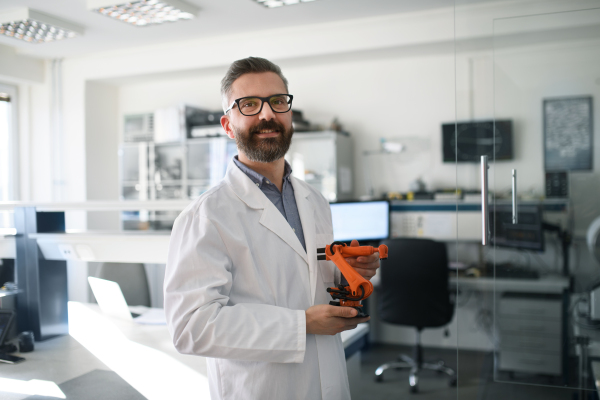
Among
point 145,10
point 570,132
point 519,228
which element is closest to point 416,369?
point 519,228

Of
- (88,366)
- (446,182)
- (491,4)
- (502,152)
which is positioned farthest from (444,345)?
(88,366)

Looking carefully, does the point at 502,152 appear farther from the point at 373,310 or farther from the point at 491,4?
the point at 373,310

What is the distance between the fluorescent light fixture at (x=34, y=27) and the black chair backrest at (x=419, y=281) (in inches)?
123

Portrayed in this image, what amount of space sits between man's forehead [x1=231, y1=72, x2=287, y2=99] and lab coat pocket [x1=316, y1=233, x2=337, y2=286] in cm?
39

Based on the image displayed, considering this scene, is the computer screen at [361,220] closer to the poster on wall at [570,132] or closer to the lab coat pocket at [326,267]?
the poster on wall at [570,132]

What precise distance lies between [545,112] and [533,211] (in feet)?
1.54

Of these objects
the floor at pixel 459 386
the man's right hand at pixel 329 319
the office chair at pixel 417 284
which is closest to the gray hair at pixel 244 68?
the man's right hand at pixel 329 319

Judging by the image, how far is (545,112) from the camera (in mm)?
2354

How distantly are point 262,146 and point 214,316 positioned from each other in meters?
0.41

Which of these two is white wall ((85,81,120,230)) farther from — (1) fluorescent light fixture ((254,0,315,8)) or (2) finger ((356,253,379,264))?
(2) finger ((356,253,379,264))

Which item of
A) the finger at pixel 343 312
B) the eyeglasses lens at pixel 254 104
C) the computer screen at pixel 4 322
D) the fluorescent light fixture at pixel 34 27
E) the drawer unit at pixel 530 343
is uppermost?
the fluorescent light fixture at pixel 34 27

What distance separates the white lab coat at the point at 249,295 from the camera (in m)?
1.03

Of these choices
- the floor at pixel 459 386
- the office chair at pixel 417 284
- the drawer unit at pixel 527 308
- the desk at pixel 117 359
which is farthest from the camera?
the office chair at pixel 417 284

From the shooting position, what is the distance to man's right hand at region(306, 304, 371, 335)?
103 centimetres
